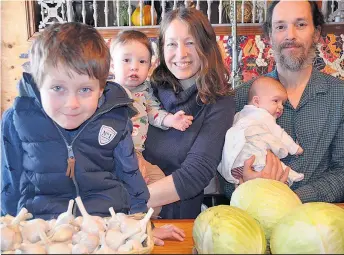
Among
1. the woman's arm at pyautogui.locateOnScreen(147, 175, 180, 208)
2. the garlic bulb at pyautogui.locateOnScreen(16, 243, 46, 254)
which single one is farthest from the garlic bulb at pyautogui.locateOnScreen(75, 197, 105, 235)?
the woman's arm at pyautogui.locateOnScreen(147, 175, 180, 208)

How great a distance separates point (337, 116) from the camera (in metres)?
1.83

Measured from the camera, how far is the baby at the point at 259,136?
168 cm

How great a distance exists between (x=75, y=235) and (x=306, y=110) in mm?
1343

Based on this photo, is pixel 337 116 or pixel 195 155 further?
pixel 337 116

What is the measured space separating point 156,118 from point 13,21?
2.88m

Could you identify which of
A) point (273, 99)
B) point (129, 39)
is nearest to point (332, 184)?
point (273, 99)

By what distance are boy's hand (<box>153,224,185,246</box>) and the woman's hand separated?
0.63m

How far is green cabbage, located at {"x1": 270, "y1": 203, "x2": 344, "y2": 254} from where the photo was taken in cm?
80

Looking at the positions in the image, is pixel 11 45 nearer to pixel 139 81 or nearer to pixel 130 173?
pixel 139 81

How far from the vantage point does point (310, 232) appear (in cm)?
81

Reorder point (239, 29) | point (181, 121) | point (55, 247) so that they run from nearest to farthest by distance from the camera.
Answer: point (55, 247)
point (181, 121)
point (239, 29)

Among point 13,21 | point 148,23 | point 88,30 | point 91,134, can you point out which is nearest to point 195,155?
point 91,134

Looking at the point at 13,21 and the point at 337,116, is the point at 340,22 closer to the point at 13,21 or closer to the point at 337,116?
the point at 337,116

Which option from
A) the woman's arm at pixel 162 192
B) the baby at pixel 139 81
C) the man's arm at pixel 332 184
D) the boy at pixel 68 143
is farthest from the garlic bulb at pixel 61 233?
the man's arm at pixel 332 184
